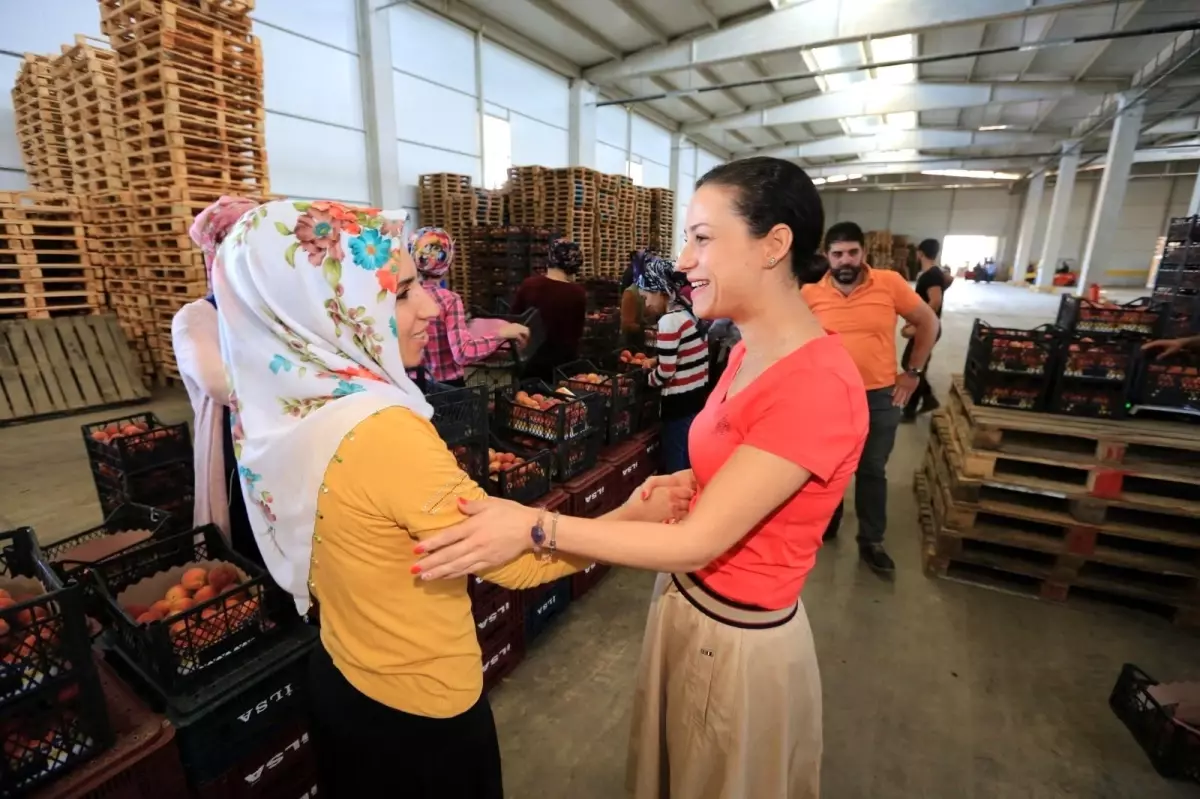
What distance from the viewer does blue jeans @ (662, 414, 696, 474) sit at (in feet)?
12.1

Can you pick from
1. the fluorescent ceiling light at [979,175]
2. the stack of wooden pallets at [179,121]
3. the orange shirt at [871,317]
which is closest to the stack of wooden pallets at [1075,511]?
the orange shirt at [871,317]

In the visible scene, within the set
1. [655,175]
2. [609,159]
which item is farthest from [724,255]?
[655,175]

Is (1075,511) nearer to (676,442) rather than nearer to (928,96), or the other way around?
(676,442)

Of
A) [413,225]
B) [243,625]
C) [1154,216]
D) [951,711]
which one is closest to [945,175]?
[1154,216]

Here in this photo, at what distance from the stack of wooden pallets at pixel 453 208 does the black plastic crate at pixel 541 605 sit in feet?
26.8

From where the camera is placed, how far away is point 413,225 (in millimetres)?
10289

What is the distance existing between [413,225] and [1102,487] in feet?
33.3

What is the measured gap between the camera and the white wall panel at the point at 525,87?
10898mm

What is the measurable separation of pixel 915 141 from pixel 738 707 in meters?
23.2

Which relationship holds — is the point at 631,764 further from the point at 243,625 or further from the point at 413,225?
the point at 413,225

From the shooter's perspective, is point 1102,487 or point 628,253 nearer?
point 1102,487

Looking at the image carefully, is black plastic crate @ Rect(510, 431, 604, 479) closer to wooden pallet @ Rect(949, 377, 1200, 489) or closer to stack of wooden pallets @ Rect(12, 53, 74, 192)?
wooden pallet @ Rect(949, 377, 1200, 489)

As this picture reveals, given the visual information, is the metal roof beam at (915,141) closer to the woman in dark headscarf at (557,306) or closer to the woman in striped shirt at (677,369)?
the woman in dark headscarf at (557,306)

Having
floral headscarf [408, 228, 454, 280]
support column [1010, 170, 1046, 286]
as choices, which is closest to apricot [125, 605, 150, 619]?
floral headscarf [408, 228, 454, 280]
